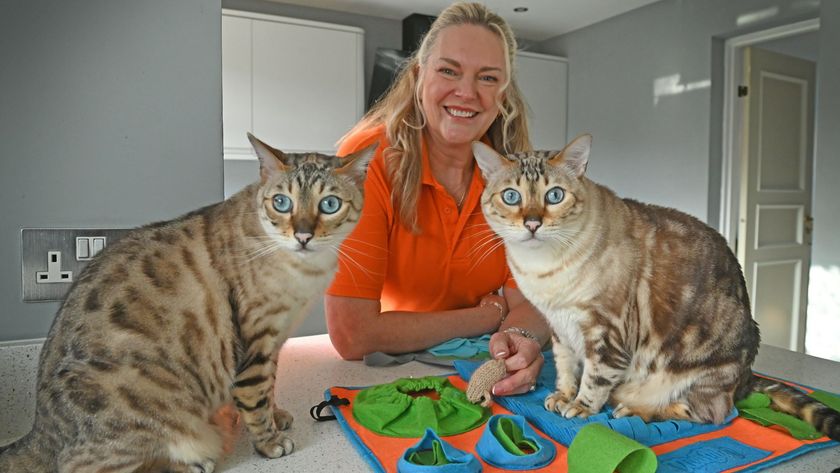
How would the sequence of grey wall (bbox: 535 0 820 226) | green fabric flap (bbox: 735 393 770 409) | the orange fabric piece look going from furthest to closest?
grey wall (bbox: 535 0 820 226) < green fabric flap (bbox: 735 393 770 409) < the orange fabric piece

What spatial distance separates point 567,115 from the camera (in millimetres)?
5523

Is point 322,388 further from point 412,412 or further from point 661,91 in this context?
point 661,91

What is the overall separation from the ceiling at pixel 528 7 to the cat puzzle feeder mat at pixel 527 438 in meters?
3.98

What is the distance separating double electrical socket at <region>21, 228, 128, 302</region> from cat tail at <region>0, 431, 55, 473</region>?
0.40m

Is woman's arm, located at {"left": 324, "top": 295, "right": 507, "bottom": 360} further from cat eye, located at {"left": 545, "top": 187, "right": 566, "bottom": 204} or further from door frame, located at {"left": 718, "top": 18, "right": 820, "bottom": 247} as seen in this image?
door frame, located at {"left": 718, "top": 18, "right": 820, "bottom": 247}

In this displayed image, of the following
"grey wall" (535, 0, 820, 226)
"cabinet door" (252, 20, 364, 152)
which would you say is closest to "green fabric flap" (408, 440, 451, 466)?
"cabinet door" (252, 20, 364, 152)

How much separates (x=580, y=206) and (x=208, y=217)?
765 millimetres

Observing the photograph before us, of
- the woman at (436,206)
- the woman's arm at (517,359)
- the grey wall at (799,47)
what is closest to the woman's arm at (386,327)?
the woman at (436,206)

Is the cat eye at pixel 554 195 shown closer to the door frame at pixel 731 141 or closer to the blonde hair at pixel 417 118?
the blonde hair at pixel 417 118

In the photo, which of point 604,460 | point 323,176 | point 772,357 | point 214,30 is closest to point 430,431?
point 604,460

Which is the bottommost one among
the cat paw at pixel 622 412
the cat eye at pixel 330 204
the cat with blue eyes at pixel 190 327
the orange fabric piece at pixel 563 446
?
the orange fabric piece at pixel 563 446

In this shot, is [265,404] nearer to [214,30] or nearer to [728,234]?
[214,30]

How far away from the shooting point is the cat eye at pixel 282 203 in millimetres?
1030

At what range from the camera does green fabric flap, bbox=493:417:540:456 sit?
0.96 meters
